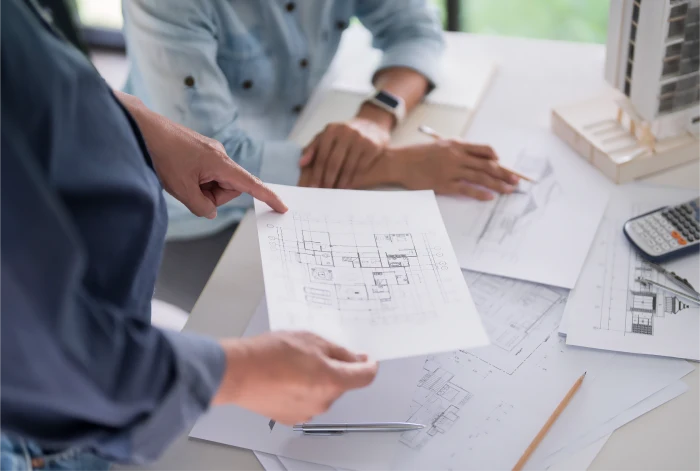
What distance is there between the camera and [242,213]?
1213 mm

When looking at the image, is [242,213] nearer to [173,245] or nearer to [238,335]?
[173,245]

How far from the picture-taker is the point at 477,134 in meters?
1.20

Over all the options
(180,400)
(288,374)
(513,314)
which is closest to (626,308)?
(513,314)

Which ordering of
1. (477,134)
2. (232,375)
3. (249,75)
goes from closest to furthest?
(232,375), (477,134), (249,75)

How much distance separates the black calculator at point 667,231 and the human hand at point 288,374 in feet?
1.44

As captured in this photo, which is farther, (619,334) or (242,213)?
(242,213)

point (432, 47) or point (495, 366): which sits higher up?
point (432, 47)

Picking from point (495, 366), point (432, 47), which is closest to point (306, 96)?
point (432, 47)

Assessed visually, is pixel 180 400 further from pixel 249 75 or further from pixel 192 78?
pixel 249 75

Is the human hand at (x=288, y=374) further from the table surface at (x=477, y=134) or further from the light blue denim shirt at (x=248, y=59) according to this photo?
the light blue denim shirt at (x=248, y=59)

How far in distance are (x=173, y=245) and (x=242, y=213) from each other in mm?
193

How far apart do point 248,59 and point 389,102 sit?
0.27 metres

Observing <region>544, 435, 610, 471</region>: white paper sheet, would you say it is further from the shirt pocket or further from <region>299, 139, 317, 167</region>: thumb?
the shirt pocket

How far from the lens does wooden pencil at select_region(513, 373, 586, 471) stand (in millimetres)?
736
